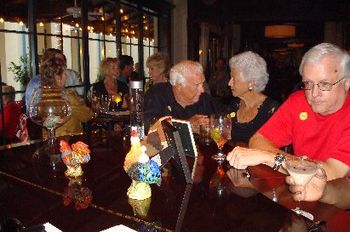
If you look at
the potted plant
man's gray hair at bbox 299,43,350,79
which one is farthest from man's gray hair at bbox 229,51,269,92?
the potted plant

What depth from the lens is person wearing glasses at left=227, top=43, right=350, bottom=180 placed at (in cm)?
177

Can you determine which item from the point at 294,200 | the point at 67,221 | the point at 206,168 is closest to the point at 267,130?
the point at 206,168

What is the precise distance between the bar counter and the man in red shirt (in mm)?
2503

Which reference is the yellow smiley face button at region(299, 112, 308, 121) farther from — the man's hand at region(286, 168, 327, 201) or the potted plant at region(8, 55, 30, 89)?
the potted plant at region(8, 55, 30, 89)

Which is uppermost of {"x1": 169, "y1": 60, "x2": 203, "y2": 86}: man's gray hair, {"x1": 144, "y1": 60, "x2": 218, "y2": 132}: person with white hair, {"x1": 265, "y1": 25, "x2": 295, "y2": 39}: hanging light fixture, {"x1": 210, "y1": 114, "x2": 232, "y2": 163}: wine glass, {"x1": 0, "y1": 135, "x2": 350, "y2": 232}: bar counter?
{"x1": 265, "y1": 25, "x2": 295, "y2": 39}: hanging light fixture

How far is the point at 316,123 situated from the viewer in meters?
2.18

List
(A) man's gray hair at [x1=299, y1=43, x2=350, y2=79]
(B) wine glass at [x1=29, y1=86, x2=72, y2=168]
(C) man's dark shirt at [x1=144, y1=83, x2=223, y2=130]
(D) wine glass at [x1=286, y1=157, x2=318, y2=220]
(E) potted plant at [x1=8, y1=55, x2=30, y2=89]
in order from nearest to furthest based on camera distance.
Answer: (D) wine glass at [x1=286, y1=157, x2=318, y2=220] < (A) man's gray hair at [x1=299, y1=43, x2=350, y2=79] < (B) wine glass at [x1=29, y1=86, x2=72, y2=168] < (C) man's dark shirt at [x1=144, y1=83, x2=223, y2=130] < (E) potted plant at [x1=8, y1=55, x2=30, y2=89]

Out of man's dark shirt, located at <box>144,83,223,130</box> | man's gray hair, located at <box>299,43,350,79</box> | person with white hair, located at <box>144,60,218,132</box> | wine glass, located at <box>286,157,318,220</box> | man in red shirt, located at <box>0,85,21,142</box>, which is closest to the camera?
wine glass, located at <box>286,157,318,220</box>

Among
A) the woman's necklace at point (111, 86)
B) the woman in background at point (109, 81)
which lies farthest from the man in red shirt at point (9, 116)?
the woman's necklace at point (111, 86)

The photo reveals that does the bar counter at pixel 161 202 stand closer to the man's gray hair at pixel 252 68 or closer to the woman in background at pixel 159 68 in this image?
the man's gray hair at pixel 252 68

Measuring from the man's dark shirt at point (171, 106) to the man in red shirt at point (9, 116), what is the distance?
5.55ft

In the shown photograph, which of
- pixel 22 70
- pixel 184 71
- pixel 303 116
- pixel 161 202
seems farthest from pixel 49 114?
pixel 22 70

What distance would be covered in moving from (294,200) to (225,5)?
8263mm

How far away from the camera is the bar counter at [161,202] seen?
1.07m
